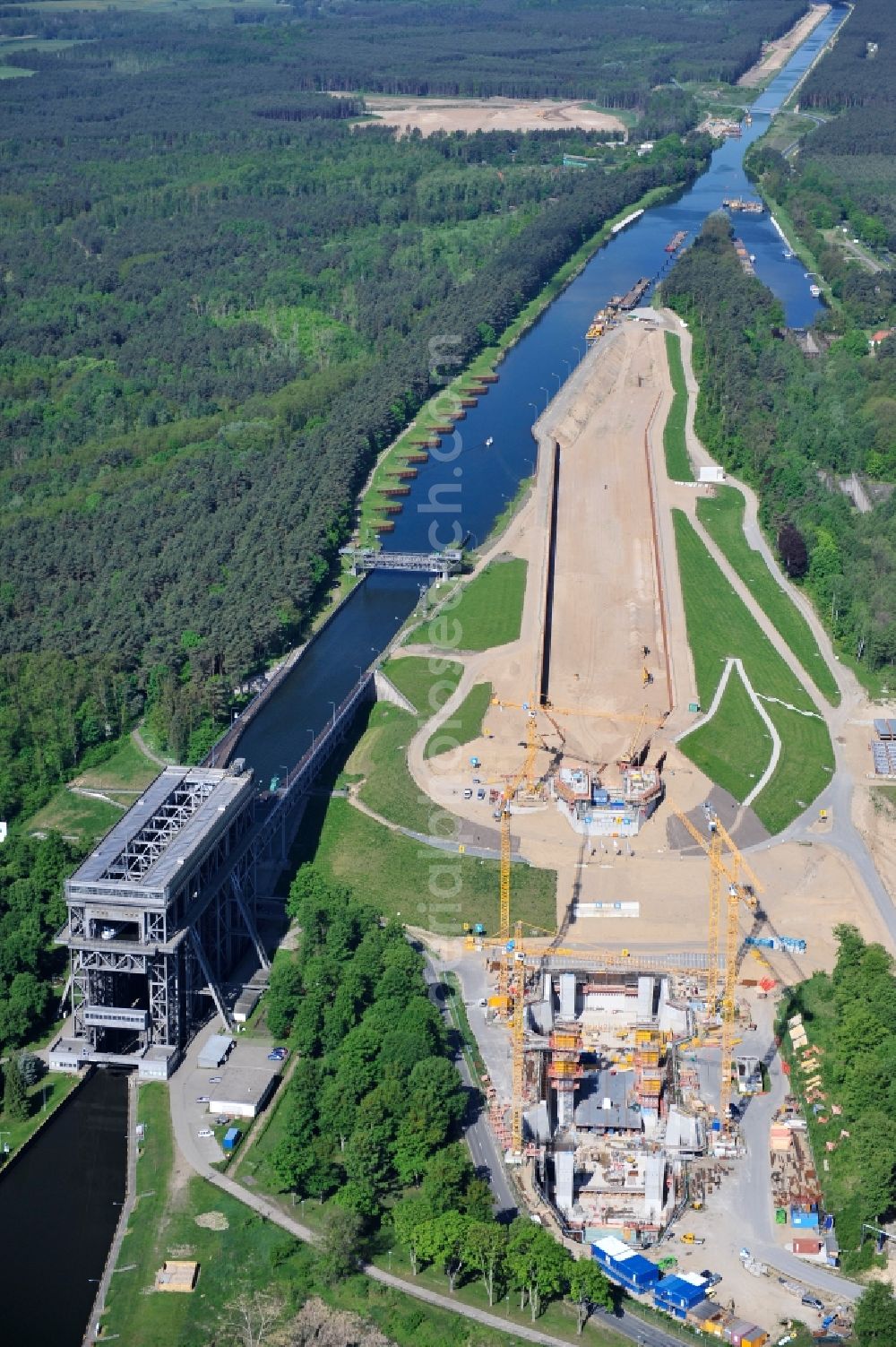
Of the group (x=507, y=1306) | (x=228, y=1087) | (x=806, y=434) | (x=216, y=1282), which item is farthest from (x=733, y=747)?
(x=806, y=434)

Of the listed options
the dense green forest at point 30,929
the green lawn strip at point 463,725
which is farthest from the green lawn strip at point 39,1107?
the green lawn strip at point 463,725

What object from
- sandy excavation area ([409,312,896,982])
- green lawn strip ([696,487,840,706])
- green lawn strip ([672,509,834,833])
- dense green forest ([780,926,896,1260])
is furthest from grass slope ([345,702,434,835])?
green lawn strip ([696,487,840,706])

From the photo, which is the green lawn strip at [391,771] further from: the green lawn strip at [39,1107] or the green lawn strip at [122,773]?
the green lawn strip at [39,1107]

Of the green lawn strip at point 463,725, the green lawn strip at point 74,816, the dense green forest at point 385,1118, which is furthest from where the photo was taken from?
the green lawn strip at point 463,725

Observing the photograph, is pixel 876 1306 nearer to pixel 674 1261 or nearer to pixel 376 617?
pixel 674 1261

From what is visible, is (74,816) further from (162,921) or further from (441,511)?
(441,511)
